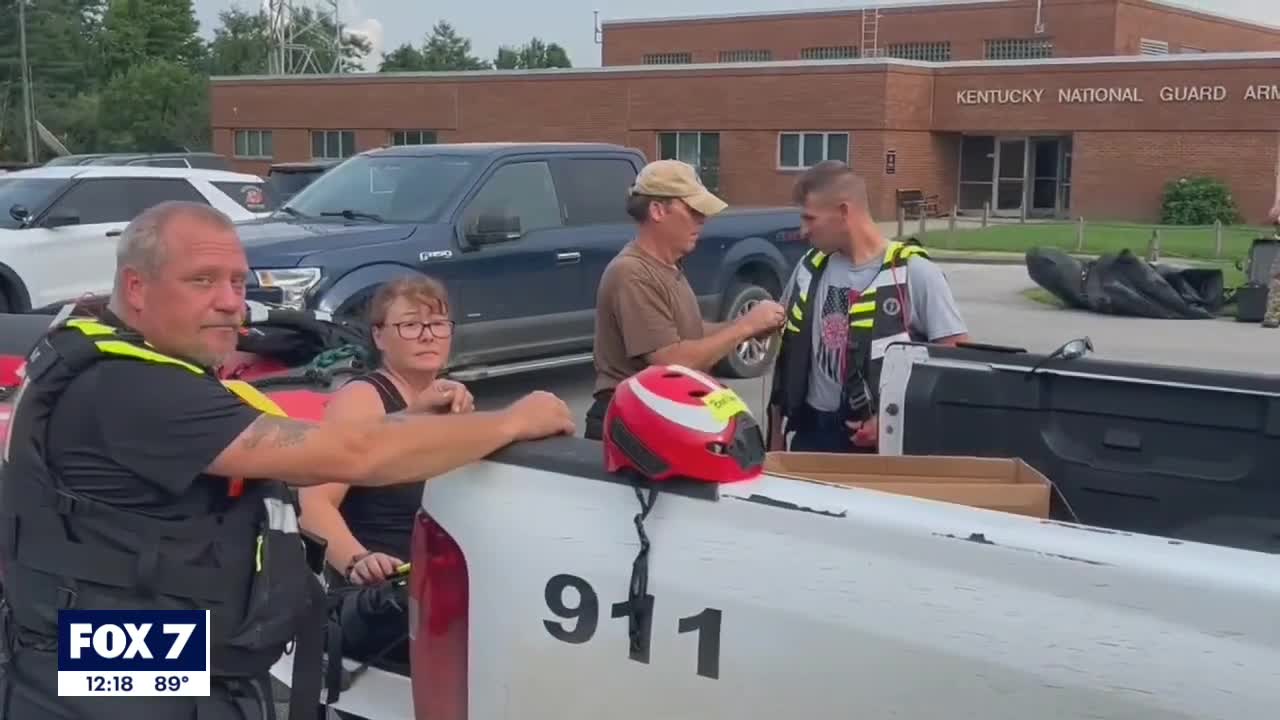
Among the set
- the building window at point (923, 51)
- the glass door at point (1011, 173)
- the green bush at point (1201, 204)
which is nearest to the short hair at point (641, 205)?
the green bush at point (1201, 204)

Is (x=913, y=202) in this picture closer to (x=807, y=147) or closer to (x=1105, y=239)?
(x=807, y=147)

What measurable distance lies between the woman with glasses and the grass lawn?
21858 mm

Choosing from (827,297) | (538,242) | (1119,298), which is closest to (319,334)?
(827,297)

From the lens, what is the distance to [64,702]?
2453 mm

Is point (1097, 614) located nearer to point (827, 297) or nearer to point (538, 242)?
point (827, 297)

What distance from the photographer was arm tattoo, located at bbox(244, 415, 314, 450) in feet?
7.86

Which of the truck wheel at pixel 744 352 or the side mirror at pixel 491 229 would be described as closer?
the side mirror at pixel 491 229

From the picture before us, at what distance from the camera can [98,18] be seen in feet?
283

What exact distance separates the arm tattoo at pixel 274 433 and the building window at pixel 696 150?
39294 mm

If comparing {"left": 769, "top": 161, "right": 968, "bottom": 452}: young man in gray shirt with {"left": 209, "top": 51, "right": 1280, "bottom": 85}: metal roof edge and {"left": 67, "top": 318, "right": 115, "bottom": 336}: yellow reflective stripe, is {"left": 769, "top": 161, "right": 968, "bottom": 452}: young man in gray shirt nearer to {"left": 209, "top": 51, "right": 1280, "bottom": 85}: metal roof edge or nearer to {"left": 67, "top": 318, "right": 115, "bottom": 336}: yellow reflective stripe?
{"left": 67, "top": 318, "right": 115, "bottom": 336}: yellow reflective stripe

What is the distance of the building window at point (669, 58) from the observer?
5803 centimetres

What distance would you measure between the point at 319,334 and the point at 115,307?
3.49 m

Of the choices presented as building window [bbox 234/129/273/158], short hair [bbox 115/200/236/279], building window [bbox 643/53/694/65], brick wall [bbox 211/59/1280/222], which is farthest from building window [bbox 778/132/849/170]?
short hair [bbox 115/200/236/279]

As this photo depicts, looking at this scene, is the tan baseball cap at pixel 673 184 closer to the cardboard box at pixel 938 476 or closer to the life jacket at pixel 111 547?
the cardboard box at pixel 938 476
